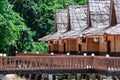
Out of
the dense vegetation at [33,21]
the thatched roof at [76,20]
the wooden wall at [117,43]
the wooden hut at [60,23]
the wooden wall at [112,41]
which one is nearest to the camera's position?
the wooden wall at [117,43]

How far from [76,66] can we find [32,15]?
3246cm

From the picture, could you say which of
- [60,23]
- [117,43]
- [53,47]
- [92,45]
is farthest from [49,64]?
[53,47]

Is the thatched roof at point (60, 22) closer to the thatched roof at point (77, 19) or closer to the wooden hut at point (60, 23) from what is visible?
the wooden hut at point (60, 23)

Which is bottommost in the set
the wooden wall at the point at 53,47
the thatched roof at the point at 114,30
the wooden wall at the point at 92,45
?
the wooden wall at the point at 53,47

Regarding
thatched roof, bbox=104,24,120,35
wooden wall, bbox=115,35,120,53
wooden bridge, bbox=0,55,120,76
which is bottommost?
wooden bridge, bbox=0,55,120,76

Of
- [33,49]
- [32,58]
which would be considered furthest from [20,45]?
[32,58]

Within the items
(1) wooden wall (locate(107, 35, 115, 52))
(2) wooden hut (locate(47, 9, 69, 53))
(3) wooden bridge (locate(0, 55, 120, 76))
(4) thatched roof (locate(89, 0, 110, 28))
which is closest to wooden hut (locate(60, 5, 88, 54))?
(4) thatched roof (locate(89, 0, 110, 28))

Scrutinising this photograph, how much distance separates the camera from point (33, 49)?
5244 centimetres

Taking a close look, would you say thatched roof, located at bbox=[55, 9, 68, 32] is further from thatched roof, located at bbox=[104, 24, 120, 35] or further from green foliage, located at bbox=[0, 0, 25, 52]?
thatched roof, located at bbox=[104, 24, 120, 35]

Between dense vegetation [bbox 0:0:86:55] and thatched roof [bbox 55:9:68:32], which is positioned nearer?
thatched roof [bbox 55:9:68:32]

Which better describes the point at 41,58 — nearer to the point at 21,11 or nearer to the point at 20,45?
the point at 20,45

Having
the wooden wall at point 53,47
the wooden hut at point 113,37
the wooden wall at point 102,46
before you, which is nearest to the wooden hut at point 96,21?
the wooden wall at point 102,46

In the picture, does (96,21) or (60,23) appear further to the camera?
(60,23)

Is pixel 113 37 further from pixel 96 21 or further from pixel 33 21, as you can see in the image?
pixel 33 21
